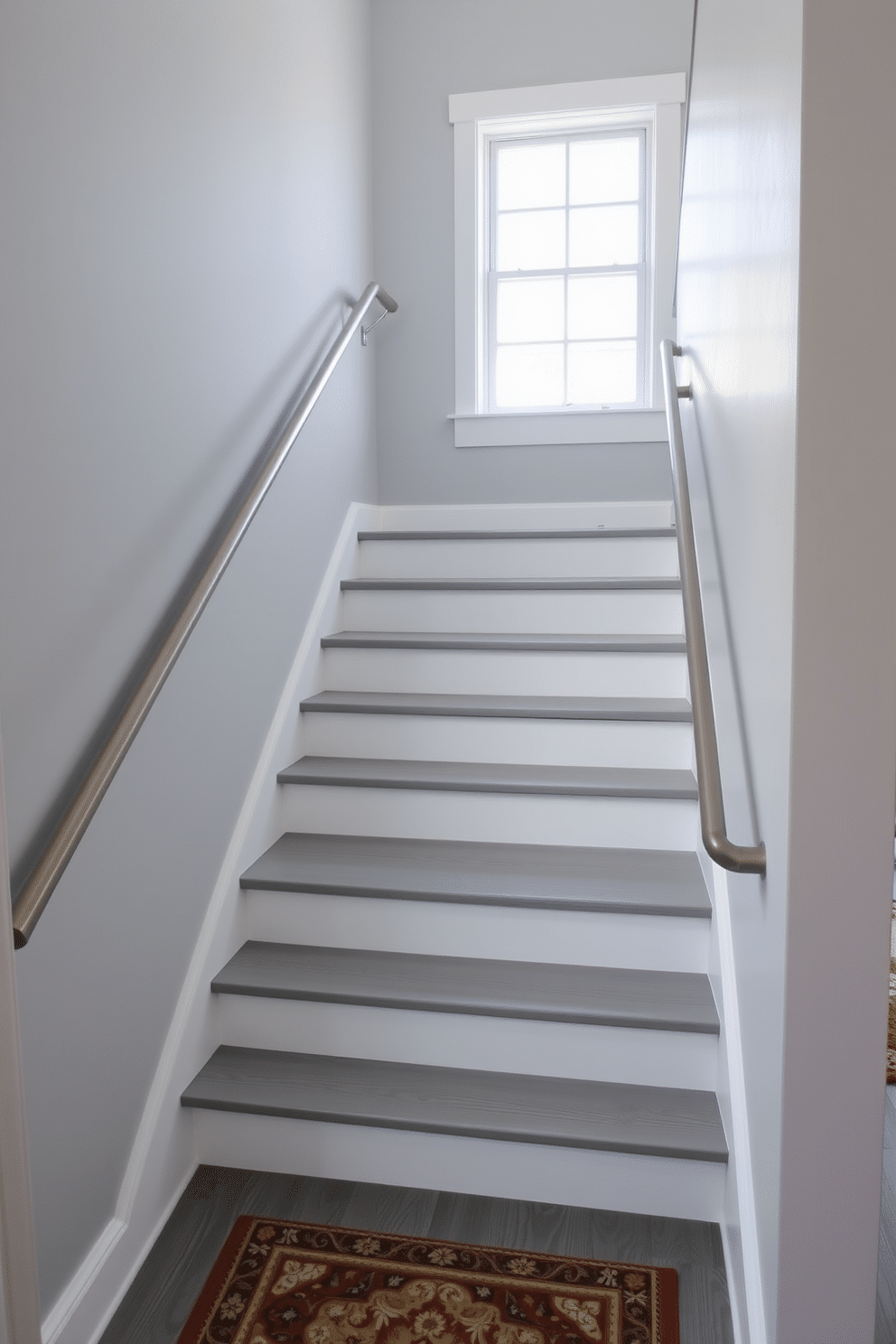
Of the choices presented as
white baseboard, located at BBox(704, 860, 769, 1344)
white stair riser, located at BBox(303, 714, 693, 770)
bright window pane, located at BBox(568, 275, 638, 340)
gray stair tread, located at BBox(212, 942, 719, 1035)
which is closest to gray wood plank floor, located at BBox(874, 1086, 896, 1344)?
white baseboard, located at BBox(704, 860, 769, 1344)

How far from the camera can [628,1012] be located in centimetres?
188

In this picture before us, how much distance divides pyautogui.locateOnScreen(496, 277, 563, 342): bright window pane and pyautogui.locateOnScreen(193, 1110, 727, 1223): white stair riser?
3139 mm

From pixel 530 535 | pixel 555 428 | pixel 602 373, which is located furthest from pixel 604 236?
pixel 530 535

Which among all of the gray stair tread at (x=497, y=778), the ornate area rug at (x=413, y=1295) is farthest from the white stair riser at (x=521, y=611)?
the ornate area rug at (x=413, y=1295)

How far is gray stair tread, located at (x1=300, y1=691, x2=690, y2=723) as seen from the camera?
8.03ft

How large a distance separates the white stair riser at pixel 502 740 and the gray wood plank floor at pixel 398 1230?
1.06 meters

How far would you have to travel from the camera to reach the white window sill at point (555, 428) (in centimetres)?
368

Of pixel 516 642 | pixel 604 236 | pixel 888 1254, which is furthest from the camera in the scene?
pixel 604 236

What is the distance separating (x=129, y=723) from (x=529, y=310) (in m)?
2.98

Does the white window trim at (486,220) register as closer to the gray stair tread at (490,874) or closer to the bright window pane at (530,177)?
the bright window pane at (530,177)

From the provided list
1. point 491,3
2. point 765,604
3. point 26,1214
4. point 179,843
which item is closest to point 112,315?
point 179,843

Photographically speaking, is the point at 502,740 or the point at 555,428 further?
the point at 555,428

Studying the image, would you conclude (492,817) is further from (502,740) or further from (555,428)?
(555,428)

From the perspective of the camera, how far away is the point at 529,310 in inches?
154
